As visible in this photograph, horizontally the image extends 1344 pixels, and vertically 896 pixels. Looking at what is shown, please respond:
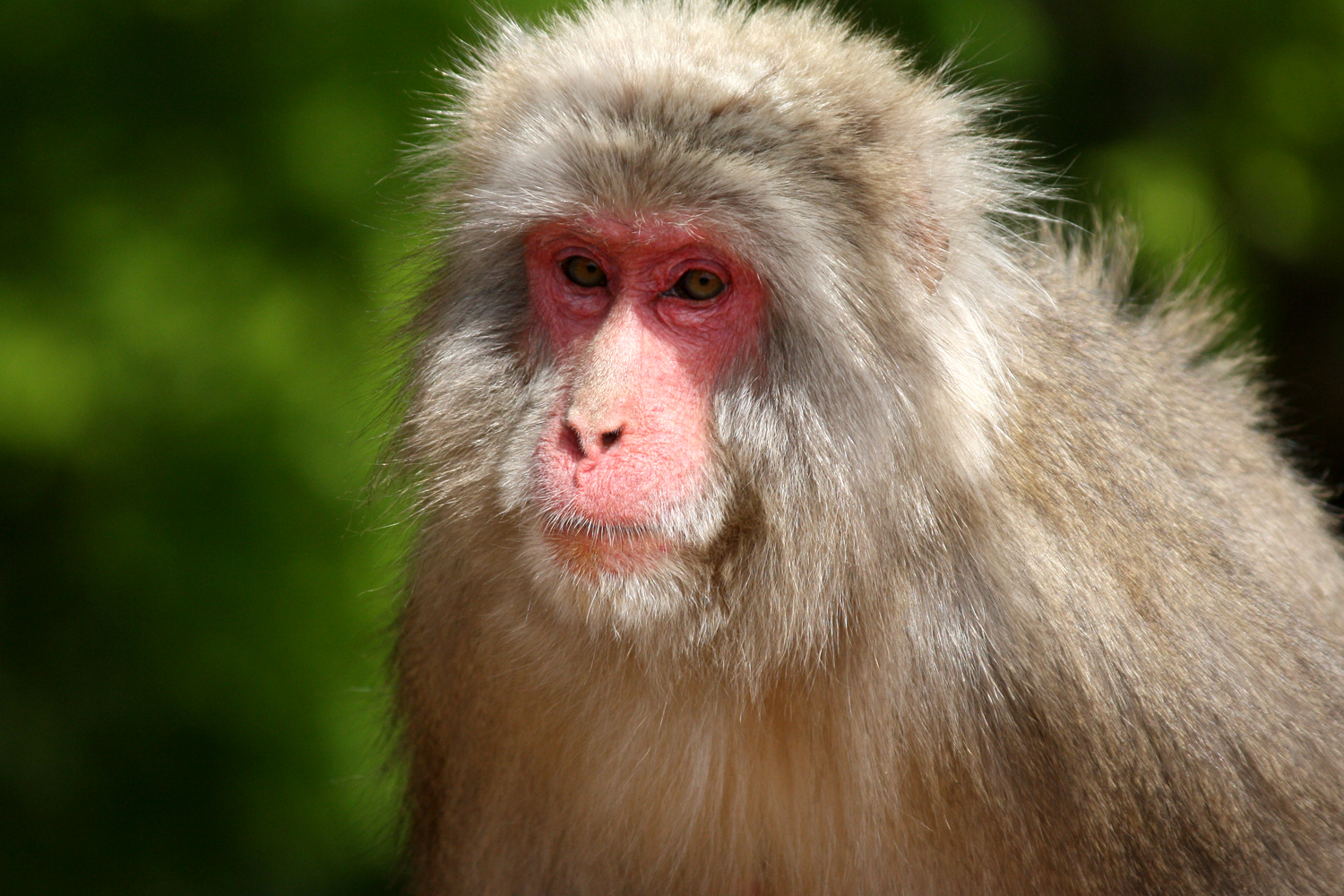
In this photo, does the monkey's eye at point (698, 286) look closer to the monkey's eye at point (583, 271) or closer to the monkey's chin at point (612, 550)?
the monkey's eye at point (583, 271)

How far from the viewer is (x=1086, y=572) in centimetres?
275

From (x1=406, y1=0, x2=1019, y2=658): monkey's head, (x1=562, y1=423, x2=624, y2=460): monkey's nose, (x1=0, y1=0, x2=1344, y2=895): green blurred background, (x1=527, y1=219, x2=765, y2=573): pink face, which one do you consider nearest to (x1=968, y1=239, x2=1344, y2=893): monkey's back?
(x1=406, y1=0, x2=1019, y2=658): monkey's head

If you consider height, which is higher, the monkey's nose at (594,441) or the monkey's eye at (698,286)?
the monkey's eye at (698,286)

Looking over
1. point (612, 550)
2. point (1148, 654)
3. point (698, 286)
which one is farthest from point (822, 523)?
point (1148, 654)

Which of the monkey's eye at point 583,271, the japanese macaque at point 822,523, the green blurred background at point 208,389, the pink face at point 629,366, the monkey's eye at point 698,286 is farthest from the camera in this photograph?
the green blurred background at point 208,389

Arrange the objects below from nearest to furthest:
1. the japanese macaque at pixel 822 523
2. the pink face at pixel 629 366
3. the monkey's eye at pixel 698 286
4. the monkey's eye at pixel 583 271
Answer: the pink face at pixel 629 366 → the japanese macaque at pixel 822 523 → the monkey's eye at pixel 698 286 → the monkey's eye at pixel 583 271

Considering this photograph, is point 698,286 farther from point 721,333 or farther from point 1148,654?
point 1148,654

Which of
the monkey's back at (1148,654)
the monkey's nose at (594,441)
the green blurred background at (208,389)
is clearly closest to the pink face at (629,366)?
the monkey's nose at (594,441)

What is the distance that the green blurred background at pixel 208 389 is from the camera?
16.3 feet

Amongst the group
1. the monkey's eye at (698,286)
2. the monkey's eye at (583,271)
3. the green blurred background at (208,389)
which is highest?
the monkey's eye at (698,286)

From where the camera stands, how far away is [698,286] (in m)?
2.78

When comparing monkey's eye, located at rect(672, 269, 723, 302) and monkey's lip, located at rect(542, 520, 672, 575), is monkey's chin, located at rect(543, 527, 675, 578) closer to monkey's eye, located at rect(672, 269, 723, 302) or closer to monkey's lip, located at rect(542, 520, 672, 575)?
monkey's lip, located at rect(542, 520, 672, 575)

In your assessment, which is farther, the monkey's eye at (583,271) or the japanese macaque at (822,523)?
the monkey's eye at (583,271)

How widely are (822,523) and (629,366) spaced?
477 millimetres
